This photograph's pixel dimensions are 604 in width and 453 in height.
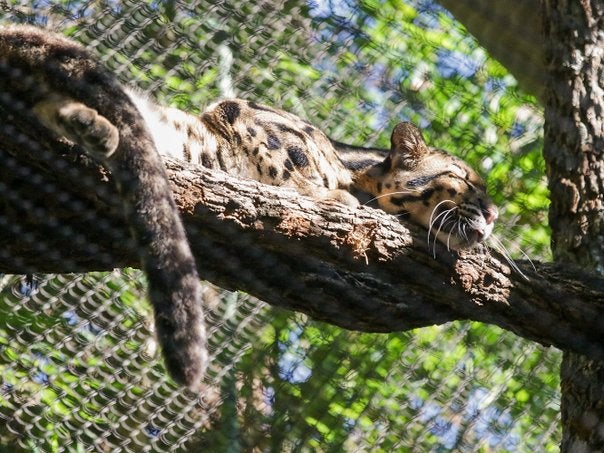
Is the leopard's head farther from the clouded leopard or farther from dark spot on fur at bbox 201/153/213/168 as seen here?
dark spot on fur at bbox 201/153/213/168

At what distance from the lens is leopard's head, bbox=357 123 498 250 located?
2293 millimetres

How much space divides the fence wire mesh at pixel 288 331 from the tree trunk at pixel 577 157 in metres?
0.89

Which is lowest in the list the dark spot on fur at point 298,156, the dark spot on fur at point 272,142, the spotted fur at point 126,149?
the dark spot on fur at point 298,156

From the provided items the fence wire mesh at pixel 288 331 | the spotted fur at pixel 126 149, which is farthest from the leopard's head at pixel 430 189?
the fence wire mesh at pixel 288 331

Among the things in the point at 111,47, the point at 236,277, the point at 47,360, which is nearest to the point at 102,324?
the point at 47,360

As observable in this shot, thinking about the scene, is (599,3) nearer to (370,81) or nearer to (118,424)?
(370,81)

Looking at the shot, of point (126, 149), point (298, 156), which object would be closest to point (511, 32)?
point (298, 156)

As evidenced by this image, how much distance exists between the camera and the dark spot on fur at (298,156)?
7.82 feet

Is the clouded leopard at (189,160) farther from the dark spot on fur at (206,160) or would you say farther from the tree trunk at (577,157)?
the tree trunk at (577,157)

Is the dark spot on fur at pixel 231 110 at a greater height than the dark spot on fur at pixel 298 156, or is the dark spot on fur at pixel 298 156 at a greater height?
the dark spot on fur at pixel 231 110

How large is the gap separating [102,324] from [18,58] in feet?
4.35

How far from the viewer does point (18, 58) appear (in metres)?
2.01

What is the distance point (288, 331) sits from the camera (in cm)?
339

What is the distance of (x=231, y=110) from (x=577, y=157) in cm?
95
